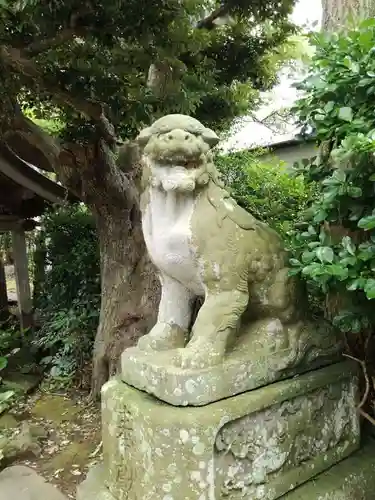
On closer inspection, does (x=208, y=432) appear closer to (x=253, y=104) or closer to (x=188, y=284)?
(x=188, y=284)

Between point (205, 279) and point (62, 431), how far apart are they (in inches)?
106

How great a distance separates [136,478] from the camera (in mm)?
1791

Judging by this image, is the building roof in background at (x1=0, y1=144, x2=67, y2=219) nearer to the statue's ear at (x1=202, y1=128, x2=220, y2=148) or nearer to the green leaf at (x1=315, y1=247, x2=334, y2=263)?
the statue's ear at (x1=202, y1=128, x2=220, y2=148)

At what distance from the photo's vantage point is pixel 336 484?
1.98m

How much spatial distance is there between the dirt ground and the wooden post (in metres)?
1.32

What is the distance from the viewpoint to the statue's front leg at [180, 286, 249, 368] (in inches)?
68.8

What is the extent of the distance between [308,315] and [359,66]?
3.40ft

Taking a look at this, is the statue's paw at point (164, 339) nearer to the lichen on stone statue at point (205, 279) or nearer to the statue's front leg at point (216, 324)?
the lichen on stone statue at point (205, 279)

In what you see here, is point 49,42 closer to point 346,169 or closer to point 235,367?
point 346,169

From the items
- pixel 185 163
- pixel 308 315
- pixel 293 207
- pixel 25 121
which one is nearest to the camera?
pixel 185 163

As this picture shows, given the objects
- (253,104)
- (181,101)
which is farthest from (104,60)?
(253,104)

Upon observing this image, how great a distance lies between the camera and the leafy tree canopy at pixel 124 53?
2824 millimetres

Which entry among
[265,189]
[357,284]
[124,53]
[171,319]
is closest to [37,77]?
[124,53]

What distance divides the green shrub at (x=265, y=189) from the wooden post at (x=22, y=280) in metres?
2.76
